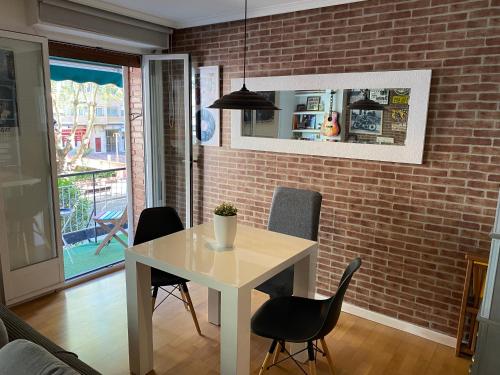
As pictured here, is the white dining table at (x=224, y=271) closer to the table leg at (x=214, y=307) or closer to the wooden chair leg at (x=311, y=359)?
the wooden chair leg at (x=311, y=359)

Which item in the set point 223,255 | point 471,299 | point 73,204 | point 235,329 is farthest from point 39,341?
point 73,204

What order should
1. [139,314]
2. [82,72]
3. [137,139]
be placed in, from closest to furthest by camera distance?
[139,314] < [82,72] < [137,139]

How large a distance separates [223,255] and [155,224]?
864 millimetres

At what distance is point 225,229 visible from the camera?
225cm

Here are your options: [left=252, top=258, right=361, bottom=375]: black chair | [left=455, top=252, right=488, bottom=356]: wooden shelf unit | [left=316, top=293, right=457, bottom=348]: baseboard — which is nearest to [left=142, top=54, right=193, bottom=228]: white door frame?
[left=316, top=293, right=457, bottom=348]: baseboard

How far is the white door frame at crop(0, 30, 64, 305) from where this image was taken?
2969 millimetres

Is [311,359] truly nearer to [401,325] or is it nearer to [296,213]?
[296,213]

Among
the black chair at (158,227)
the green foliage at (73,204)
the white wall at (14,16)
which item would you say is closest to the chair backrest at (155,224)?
the black chair at (158,227)

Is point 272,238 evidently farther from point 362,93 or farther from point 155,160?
point 155,160

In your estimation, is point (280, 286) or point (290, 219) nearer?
point (280, 286)

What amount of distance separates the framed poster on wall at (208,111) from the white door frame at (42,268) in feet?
4.56

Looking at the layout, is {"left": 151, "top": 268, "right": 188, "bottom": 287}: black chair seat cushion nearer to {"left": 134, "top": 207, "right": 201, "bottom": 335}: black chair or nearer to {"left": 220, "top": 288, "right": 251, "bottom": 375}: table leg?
{"left": 134, "top": 207, "right": 201, "bottom": 335}: black chair

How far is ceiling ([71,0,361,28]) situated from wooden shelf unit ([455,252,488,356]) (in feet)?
6.82

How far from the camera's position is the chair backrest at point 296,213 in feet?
8.66
